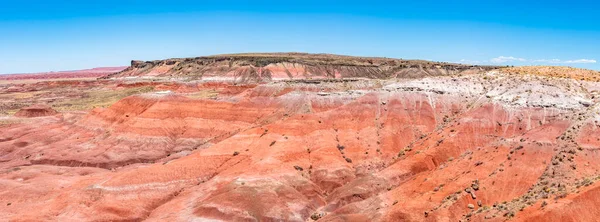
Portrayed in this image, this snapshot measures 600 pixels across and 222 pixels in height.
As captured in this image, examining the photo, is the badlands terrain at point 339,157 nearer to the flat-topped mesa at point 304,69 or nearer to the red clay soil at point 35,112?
the red clay soil at point 35,112

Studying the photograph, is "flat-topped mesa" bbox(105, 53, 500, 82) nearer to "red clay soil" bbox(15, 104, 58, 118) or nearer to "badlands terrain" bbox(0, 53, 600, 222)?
"red clay soil" bbox(15, 104, 58, 118)

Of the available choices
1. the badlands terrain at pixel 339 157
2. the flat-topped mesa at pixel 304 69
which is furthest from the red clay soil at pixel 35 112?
the flat-topped mesa at pixel 304 69

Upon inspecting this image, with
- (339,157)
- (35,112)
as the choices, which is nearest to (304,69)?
(35,112)

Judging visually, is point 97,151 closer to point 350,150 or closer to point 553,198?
point 350,150

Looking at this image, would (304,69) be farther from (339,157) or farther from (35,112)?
(339,157)

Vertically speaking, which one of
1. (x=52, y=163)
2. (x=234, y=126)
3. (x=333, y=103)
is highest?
(x=333, y=103)

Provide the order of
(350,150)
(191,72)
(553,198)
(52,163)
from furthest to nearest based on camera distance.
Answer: (191,72), (52,163), (350,150), (553,198)

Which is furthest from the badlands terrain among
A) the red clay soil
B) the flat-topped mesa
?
the flat-topped mesa

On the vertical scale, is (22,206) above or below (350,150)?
below

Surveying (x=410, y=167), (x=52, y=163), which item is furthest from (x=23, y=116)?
(x=410, y=167)
